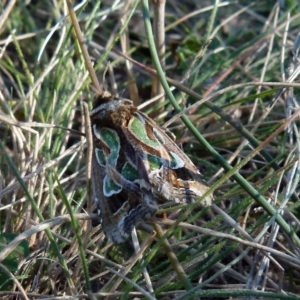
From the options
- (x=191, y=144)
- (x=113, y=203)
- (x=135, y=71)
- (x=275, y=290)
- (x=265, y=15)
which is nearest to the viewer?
(x=113, y=203)

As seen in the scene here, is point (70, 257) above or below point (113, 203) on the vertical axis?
below

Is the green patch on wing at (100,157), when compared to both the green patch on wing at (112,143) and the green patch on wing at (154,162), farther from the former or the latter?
the green patch on wing at (154,162)

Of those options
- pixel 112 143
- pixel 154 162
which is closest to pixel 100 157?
pixel 112 143

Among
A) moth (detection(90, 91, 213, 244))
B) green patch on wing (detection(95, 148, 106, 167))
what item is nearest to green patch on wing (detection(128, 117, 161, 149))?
moth (detection(90, 91, 213, 244))

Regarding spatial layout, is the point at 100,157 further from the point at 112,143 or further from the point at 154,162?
the point at 154,162

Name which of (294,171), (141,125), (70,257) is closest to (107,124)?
(141,125)

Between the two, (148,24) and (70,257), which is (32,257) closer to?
(70,257)

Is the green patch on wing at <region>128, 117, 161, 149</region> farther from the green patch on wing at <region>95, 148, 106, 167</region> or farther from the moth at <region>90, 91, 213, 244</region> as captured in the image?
the green patch on wing at <region>95, 148, 106, 167</region>

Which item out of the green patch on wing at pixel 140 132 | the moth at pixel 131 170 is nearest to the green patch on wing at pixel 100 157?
the moth at pixel 131 170

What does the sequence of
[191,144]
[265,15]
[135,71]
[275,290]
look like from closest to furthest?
[275,290]
[191,144]
[135,71]
[265,15]
